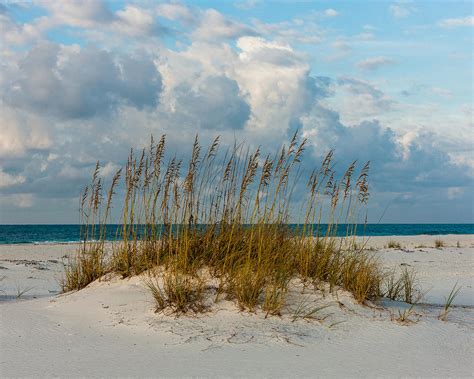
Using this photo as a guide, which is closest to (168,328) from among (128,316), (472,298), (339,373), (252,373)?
(128,316)

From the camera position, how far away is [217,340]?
4.27 metres

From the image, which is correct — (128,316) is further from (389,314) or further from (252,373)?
(389,314)

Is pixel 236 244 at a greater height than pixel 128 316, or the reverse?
pixel 236 244

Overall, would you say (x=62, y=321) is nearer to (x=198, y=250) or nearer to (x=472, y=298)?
(x=198, y=250)

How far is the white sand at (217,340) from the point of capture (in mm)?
3828

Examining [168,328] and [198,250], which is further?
[198,250]

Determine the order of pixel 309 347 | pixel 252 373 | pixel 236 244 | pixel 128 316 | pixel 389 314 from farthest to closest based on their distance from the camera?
pixel 236 244
pixel 389 314
pixel 128 316
pixel 309 347
pixel 252 373

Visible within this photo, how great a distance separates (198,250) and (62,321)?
1.52 m

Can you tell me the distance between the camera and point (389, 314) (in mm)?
5141

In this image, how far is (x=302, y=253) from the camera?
5.62 m

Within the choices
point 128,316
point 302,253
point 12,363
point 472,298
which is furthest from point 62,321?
point 472,298

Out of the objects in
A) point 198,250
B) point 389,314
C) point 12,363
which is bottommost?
point 12,363

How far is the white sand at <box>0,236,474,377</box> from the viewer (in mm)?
3828

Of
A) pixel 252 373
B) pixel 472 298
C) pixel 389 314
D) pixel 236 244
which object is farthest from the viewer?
pixel 472 298
